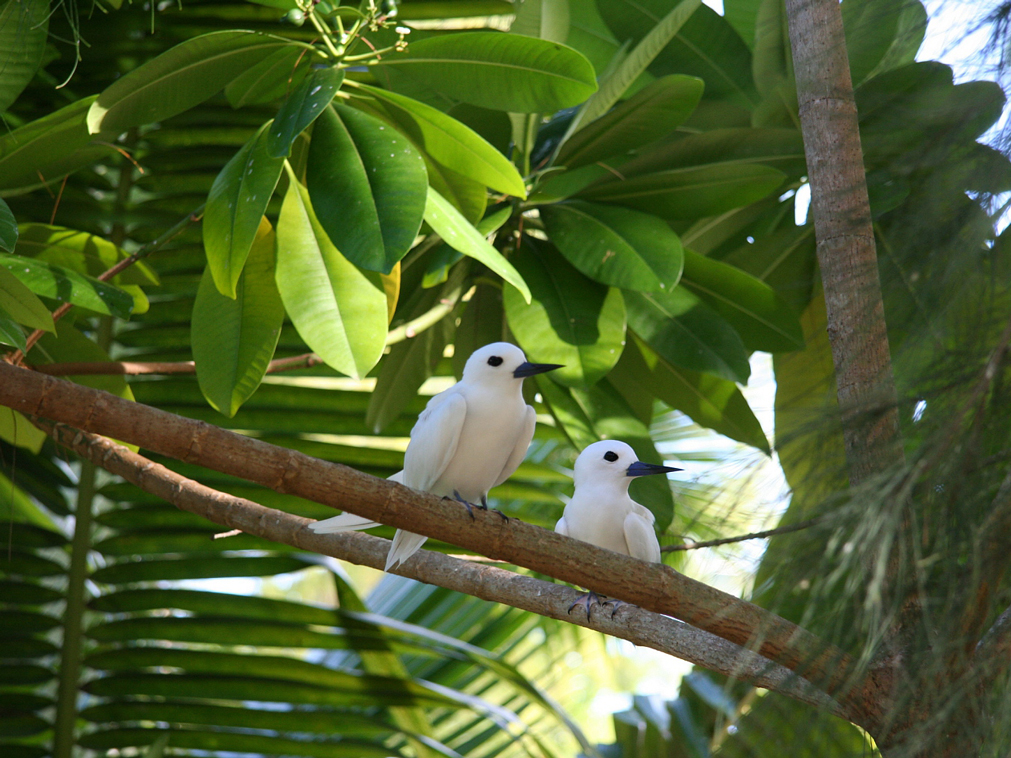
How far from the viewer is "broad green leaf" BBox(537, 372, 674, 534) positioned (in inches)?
84.1

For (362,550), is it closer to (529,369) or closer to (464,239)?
(529,369)

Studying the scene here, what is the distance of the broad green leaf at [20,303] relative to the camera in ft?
5.13

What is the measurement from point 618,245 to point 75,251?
1238 mm

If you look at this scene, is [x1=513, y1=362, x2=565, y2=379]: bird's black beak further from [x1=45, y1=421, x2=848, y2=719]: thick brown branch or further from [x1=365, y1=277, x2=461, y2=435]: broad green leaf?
[x1=365, y1=277, x2=461, y2=435]: broad green leaf

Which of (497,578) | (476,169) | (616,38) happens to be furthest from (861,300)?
(616,38)

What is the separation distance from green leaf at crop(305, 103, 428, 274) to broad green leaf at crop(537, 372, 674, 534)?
0.70 metres

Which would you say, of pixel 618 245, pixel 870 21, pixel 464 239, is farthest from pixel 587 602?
pixel 870 21

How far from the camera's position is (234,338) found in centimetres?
187

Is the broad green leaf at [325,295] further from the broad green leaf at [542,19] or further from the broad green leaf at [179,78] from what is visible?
the broad green leaf at [542,19]

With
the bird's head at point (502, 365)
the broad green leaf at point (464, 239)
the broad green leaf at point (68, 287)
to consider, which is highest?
the broad green leaf at point (68, 287)

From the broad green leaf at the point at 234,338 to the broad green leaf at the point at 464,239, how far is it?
16.6 inches

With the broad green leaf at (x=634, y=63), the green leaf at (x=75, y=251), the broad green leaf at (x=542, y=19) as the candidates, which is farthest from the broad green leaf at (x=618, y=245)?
the green leaf at (x=75, y=251)

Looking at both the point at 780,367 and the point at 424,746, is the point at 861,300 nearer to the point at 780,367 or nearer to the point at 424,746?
the point at 780,367

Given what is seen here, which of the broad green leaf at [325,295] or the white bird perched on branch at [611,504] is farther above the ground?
the broad green leaf at [325,295]
